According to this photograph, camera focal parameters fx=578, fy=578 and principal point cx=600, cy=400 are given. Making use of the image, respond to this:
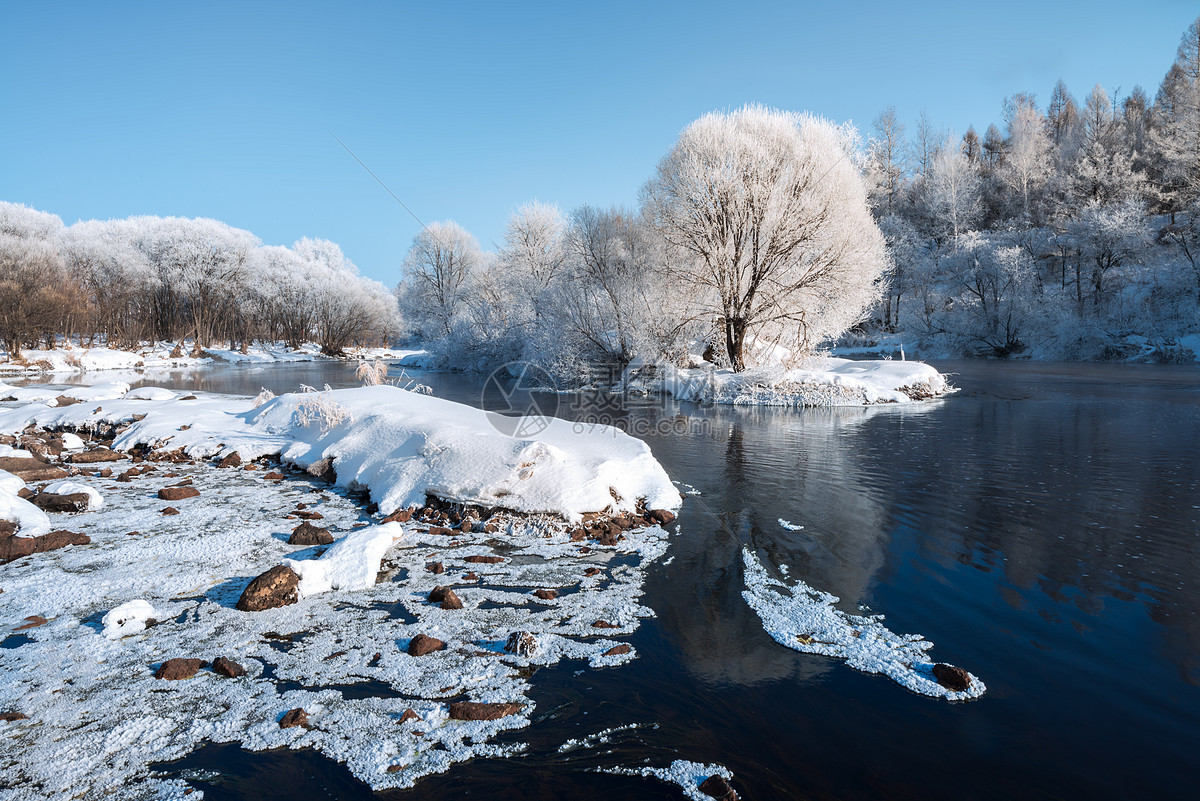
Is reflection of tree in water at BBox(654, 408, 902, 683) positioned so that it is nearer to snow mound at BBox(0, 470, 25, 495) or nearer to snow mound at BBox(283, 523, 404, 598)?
snow mound at BBox(283, 523, 404, 598)

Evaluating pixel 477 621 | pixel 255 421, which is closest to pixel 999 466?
pixel 477 621

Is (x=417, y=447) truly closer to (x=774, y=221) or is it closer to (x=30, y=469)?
(x=30, y=469)

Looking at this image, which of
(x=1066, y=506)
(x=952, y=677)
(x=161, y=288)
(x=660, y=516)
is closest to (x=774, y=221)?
(x=1066, y=506)

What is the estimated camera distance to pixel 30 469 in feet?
29.5

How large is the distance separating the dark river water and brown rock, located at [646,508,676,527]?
0.76 ft

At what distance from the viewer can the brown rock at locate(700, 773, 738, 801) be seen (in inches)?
119

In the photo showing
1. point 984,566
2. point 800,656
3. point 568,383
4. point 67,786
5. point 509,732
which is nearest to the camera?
point 67,786

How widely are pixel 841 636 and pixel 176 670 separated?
15.9ft

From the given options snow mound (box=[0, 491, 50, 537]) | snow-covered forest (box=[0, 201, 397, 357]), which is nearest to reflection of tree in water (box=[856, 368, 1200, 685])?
snow mound (box=[0, 491, 50, 537])

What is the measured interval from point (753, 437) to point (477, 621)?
10.3 meters

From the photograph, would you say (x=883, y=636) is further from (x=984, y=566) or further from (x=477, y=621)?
(x=477, y=621)

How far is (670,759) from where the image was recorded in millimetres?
3326

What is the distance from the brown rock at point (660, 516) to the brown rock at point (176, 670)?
490cm

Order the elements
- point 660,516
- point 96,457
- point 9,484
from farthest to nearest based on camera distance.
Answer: point 96,457
point 660,516
point 9,484
